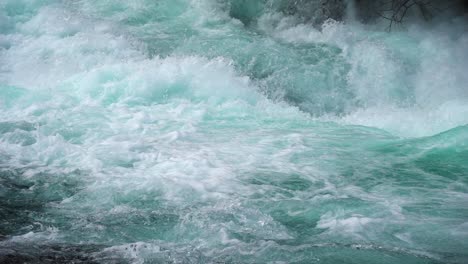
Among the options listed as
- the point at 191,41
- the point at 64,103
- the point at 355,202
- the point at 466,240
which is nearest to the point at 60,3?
the point at 191,41

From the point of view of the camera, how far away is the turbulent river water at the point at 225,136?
3.74m

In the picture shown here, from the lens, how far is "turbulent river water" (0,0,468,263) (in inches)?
147

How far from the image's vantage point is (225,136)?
6688 mm

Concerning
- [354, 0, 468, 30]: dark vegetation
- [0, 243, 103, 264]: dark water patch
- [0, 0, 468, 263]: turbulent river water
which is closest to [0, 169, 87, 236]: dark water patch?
[0, 0, 468, 263]: turbulent river water

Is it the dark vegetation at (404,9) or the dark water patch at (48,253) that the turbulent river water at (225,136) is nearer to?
the dark water patch at (48,253)

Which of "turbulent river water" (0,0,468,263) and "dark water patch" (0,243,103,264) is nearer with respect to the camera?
"dark water patch" (0,243,103,264)

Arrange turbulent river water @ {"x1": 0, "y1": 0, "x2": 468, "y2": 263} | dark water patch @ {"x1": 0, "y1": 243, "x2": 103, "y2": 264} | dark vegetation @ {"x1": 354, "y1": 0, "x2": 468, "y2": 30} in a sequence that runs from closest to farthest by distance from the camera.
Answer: dark water patch @ {"x1": 0, "y1": 243, "x2": 103, "y2": 264} → turbulent river water @ {"x1": 0, "y1": 0, "x2": 468, "y2": 263} → dark vegetation @ {"x1": 354, "y1": 0, "x2": 468, "y2": 30}

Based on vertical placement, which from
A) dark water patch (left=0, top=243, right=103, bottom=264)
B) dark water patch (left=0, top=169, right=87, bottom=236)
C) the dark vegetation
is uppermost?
the dark vegetation

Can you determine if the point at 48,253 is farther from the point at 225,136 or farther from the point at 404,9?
the point at 404,9

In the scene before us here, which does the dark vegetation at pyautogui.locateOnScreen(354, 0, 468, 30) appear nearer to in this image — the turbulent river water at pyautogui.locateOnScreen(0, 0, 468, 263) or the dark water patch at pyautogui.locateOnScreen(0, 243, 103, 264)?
the turbulent river water at pyautogui.locateOnScreen(0, 0, 468, 263)

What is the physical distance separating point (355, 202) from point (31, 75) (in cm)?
745

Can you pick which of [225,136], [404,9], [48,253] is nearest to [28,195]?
[48,253]

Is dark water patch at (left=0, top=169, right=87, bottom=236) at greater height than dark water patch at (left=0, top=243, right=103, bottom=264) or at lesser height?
lesser

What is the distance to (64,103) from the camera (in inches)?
302
